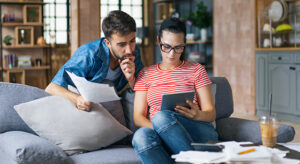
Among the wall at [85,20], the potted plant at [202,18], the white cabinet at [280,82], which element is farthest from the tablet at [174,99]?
the potted plant at [202,18]

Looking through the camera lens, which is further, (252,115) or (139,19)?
(139,19)

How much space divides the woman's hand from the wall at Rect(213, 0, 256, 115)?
169 inches

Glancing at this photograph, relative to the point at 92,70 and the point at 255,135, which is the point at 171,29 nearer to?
the point at 92,70

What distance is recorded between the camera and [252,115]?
20.2 feet

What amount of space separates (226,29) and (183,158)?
547cm

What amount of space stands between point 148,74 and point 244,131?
0.64m

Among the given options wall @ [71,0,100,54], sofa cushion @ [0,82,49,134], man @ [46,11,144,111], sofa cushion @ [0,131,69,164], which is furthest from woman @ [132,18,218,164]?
wall @ [71,0,100,54]

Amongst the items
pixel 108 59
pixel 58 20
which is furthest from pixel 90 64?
pixel 58 20

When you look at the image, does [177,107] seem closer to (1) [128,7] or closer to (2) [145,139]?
(2) [145,139]

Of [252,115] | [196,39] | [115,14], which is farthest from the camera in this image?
[196,39]

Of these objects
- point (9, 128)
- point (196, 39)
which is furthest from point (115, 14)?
point (196, 39)

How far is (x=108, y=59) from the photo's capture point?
242 centimetres

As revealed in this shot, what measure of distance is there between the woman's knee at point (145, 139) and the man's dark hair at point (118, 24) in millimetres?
672

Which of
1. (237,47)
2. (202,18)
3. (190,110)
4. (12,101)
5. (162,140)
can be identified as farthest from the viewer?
(202,18)
